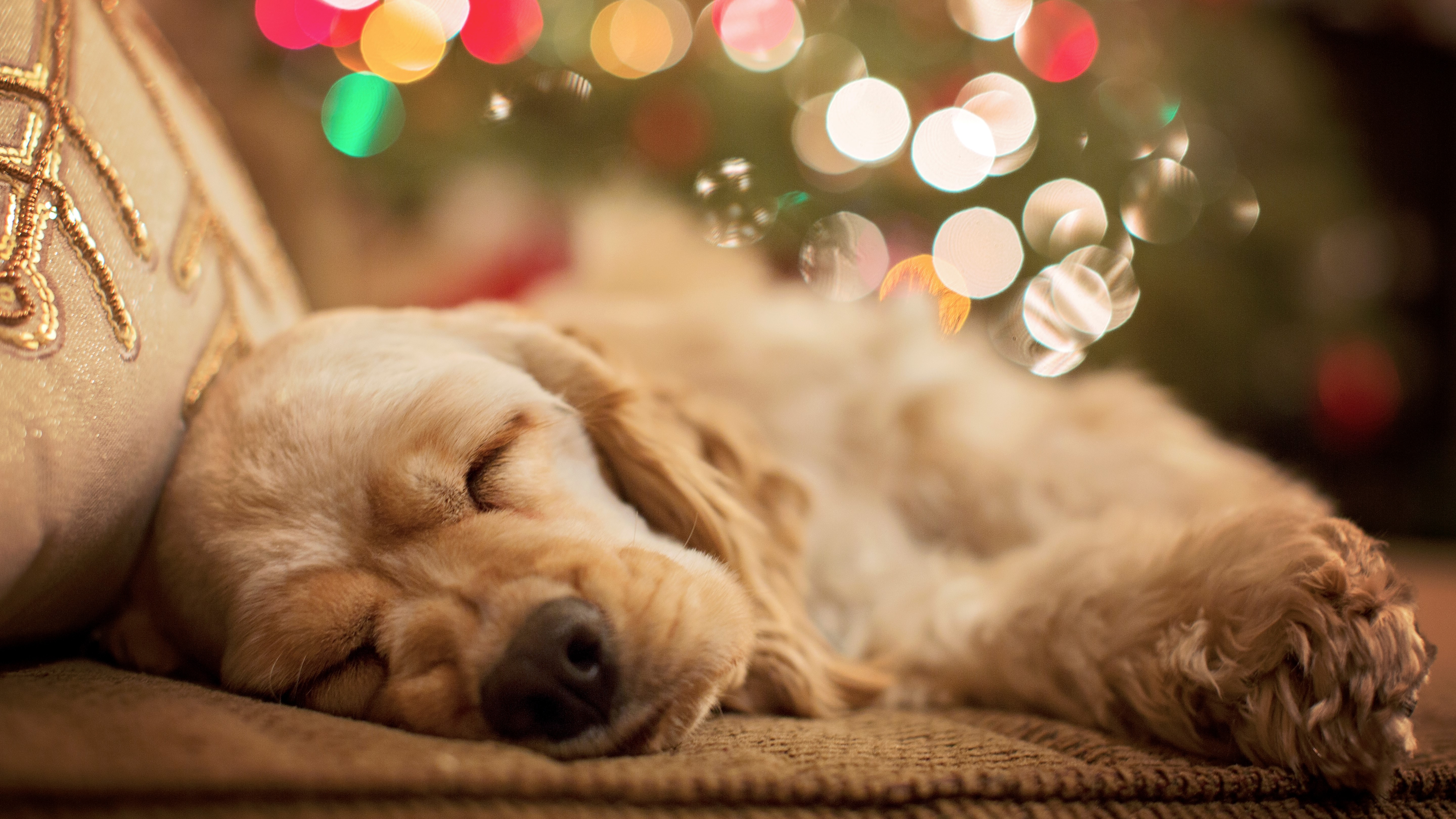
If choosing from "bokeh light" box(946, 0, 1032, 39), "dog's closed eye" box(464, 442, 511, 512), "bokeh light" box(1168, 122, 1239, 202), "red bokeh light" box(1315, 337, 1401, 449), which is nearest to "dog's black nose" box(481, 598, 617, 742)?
"dog's closed eye" box(464, 442, 511, 512)

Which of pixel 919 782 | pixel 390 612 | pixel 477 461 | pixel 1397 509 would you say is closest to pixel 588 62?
pixel 477 461

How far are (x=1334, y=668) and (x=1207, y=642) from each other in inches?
6.3

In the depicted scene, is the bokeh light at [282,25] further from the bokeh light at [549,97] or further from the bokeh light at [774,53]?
the bokeh light at [774,53]

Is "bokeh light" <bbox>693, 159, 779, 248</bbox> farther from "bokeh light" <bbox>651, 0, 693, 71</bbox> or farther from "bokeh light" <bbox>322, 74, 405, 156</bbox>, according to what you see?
"bokeh light" <bbox>322, 74, 405, 156</bbox>

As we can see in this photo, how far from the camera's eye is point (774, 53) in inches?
96.3

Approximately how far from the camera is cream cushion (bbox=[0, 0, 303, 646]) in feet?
2.75

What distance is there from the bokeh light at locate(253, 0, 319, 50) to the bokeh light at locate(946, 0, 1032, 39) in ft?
6.08

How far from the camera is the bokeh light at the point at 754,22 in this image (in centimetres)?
239

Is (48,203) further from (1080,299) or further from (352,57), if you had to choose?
(1080,299)

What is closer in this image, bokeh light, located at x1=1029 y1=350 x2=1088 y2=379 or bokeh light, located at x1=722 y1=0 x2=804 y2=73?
bokeh light, located at x1=1029 y1=350 x2=1088 y2=379

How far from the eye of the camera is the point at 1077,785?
0.78 metres

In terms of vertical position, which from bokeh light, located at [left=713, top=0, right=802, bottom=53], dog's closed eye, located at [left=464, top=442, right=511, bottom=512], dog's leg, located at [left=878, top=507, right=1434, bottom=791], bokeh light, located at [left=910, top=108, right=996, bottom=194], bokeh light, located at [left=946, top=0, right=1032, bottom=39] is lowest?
dog's leg, located at [left=878, top=507, right=1434, bottom=791]

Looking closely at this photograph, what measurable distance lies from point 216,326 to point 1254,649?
1378 mm

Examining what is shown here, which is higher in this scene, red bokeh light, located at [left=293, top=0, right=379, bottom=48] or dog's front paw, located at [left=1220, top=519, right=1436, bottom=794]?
red bokeh light, located at [left=293, top=0, right=379, bottom=48]
